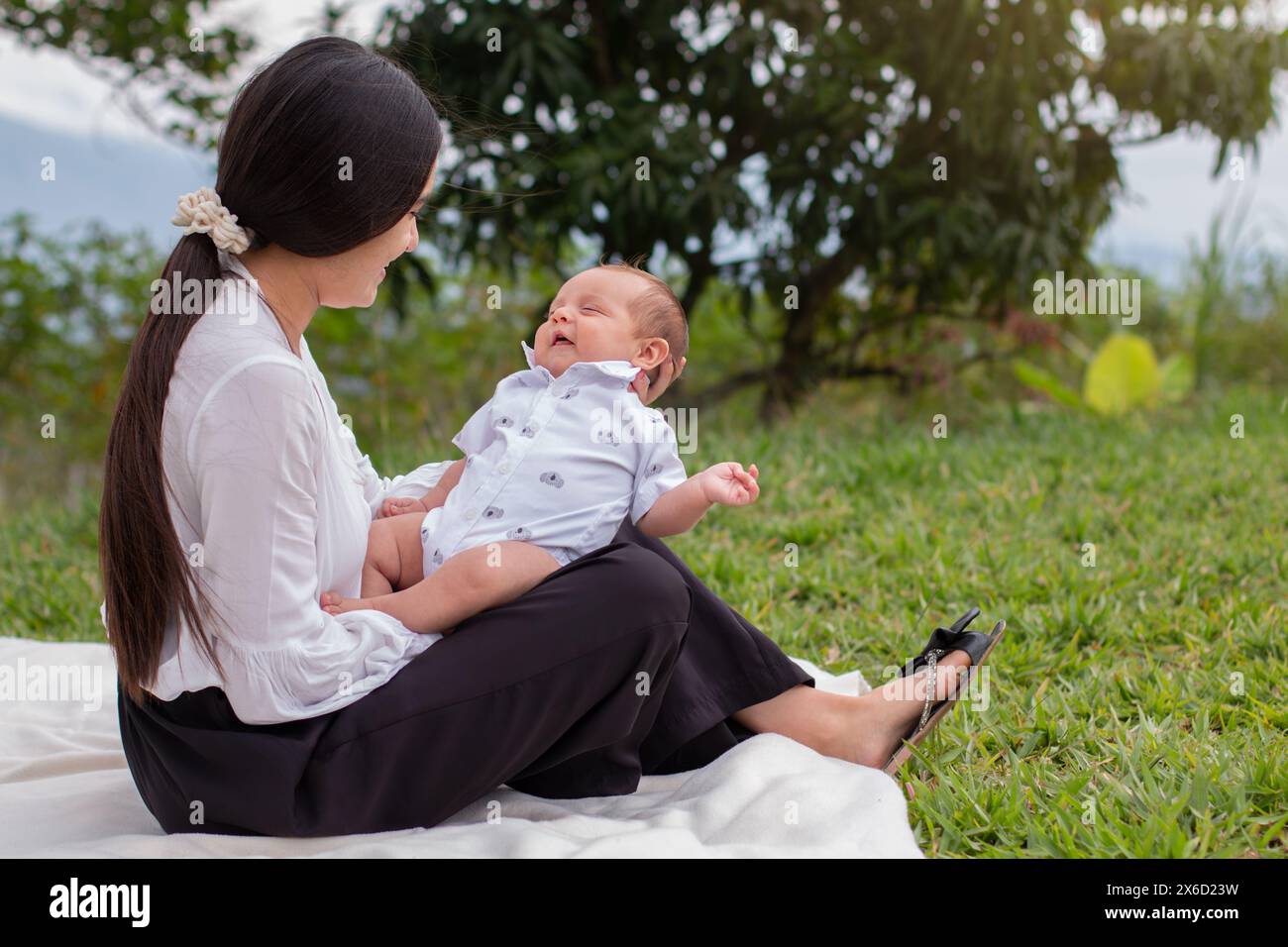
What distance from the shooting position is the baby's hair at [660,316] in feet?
7.36

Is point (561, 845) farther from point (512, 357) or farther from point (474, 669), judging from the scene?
point (512, 357)

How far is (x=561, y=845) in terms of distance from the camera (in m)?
1.85

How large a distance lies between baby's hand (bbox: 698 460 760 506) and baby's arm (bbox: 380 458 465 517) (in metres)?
0.54

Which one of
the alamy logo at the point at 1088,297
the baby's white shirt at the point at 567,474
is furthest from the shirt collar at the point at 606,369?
the alamy logo at the point at 1088,297

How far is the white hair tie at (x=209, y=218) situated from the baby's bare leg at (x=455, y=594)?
1.88 feet

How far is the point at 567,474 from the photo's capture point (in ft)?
6.91

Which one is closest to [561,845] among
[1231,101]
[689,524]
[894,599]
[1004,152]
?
[689,524]

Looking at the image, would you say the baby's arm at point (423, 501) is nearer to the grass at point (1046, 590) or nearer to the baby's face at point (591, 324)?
the baby's face at point (591, 324)

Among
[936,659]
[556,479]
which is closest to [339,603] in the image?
[556,479]

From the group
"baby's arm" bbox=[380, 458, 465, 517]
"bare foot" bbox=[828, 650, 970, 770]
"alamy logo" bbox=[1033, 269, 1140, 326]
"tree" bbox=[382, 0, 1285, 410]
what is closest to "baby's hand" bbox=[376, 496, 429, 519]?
"baby's arm" bbox=[380, 458, 465, 517]

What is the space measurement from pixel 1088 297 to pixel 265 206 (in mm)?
5549
